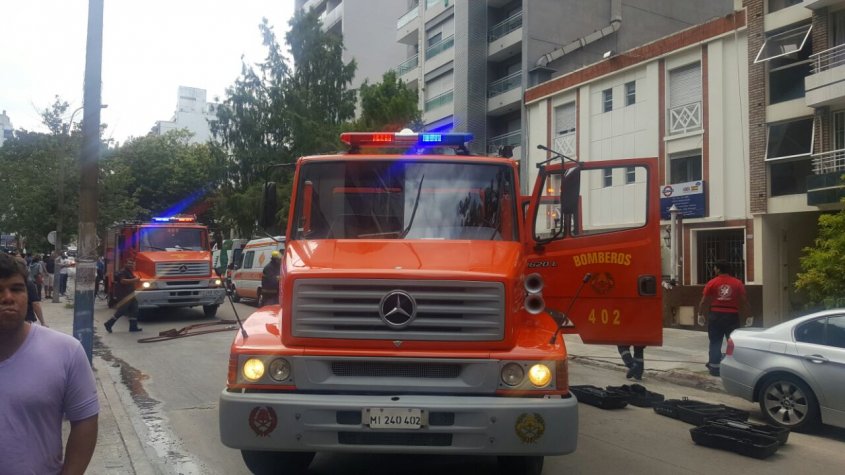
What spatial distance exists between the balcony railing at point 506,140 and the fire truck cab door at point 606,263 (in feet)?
70.5

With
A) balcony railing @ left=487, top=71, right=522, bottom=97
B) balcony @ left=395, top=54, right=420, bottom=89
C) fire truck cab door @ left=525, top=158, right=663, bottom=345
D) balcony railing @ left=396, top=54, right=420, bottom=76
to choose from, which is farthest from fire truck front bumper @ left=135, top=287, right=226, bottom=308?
balcony railing @ left=396, top=54, right=420, bottom=76

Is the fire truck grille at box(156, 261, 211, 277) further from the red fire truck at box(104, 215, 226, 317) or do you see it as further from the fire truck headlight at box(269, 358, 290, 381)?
the fire truck headlight at box(269, 358, 290, 381)

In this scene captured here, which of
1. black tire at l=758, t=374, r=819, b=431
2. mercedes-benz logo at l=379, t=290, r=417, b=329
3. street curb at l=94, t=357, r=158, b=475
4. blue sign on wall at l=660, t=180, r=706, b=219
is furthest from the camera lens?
blue sign on wall at l=660, t=180, r=706, b=219

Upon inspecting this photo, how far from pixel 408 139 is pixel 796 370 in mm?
4717

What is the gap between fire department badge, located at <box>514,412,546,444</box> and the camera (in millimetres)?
4273

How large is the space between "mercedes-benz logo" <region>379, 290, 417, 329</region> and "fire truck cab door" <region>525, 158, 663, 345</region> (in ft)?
7.15

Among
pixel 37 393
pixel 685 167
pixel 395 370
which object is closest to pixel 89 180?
pixel 395 370

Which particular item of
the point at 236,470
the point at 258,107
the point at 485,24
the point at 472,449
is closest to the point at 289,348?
the point at 472,449

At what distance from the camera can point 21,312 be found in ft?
8.34

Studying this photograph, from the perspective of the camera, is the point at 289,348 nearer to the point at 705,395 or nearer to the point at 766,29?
the point at 705,395

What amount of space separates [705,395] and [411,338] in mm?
6682

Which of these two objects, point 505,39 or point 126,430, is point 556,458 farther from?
point 505,39

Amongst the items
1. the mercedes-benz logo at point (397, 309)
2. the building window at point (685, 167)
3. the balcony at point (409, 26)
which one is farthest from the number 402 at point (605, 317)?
the balcony at point (409, 26)

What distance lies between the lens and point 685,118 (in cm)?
2027
